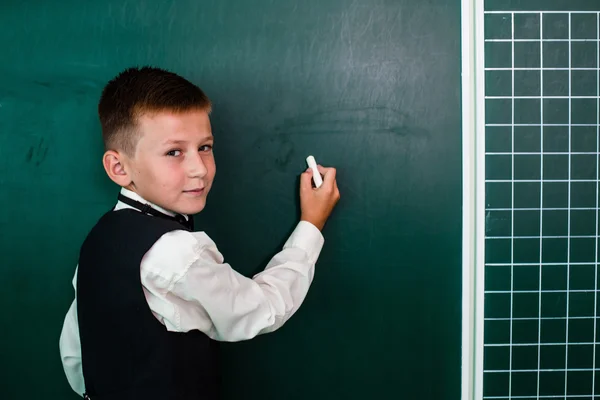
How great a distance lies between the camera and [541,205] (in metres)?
1.00

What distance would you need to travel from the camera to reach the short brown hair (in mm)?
801

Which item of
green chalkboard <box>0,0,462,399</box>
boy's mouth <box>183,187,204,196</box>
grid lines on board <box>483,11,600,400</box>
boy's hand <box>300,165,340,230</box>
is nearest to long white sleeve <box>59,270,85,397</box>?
green chalkboard <box>0,0,462,399</box>

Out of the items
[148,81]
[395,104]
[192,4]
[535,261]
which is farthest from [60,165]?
[535,261]

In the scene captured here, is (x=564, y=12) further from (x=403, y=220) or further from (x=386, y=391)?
(x=386, y=391)

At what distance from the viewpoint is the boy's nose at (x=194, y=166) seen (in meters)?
0.81

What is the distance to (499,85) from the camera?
98 cm

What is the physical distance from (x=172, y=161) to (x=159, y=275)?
Result: 19cm

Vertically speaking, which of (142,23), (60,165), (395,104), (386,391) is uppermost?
(142,23)

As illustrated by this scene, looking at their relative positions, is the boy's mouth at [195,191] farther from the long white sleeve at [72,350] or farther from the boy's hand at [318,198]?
the long white sleeve at [72,350]

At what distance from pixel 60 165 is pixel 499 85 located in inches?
36.1

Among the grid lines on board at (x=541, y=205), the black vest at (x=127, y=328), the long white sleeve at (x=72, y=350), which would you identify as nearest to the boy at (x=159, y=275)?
the black vest at (x=127, y=328)

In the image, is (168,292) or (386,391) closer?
(168,292)

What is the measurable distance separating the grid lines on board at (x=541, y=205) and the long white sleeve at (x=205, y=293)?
487mm

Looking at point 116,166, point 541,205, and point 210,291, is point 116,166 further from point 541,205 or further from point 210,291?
point 541,205
